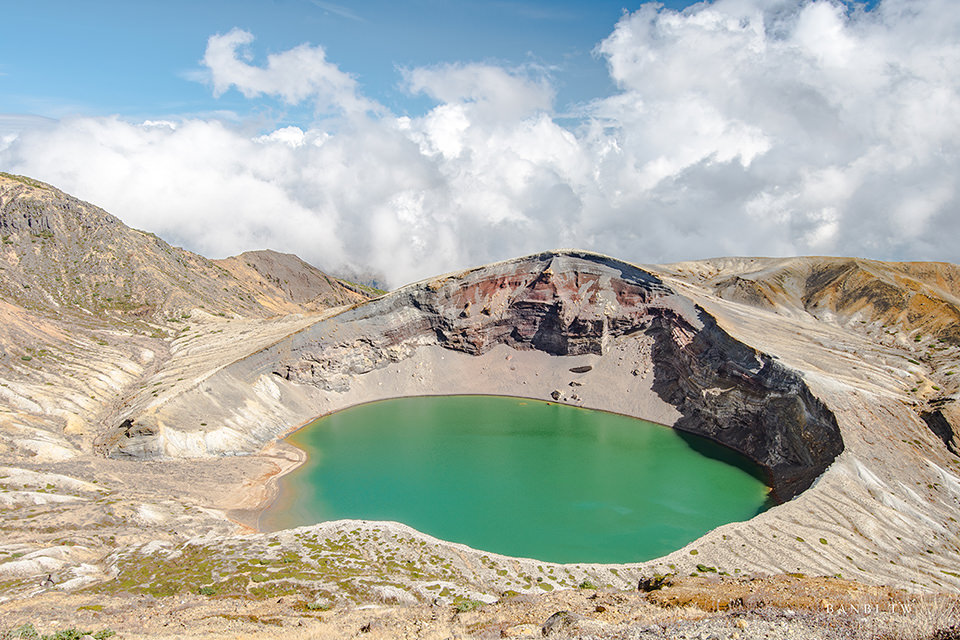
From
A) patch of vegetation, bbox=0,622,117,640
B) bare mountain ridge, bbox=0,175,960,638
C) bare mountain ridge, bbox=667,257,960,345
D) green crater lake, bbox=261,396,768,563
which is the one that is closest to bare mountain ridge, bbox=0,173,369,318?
bare mountain ridge, bbox=0,175,960,638

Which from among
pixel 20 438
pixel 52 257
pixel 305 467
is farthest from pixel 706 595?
pixel 52 257

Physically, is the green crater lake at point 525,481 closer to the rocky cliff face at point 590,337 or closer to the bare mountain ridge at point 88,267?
the rocky cliff face at point 590,337

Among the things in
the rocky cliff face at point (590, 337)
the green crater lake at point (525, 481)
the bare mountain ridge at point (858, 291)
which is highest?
the bare mountain ridge at point (858, 291)

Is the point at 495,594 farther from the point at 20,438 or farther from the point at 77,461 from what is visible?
the point at 20,438

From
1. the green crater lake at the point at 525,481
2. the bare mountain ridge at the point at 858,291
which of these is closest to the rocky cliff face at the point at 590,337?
the green crater lake at the point at 525,481

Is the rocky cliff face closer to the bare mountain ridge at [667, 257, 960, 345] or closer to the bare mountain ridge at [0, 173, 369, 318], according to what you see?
the bare mountain ridge at [667, 257, 960, 345]

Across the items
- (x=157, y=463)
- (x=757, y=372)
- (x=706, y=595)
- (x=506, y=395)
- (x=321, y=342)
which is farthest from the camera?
(x=506, y=395)

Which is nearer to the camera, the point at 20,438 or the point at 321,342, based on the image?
the point at 20,438
